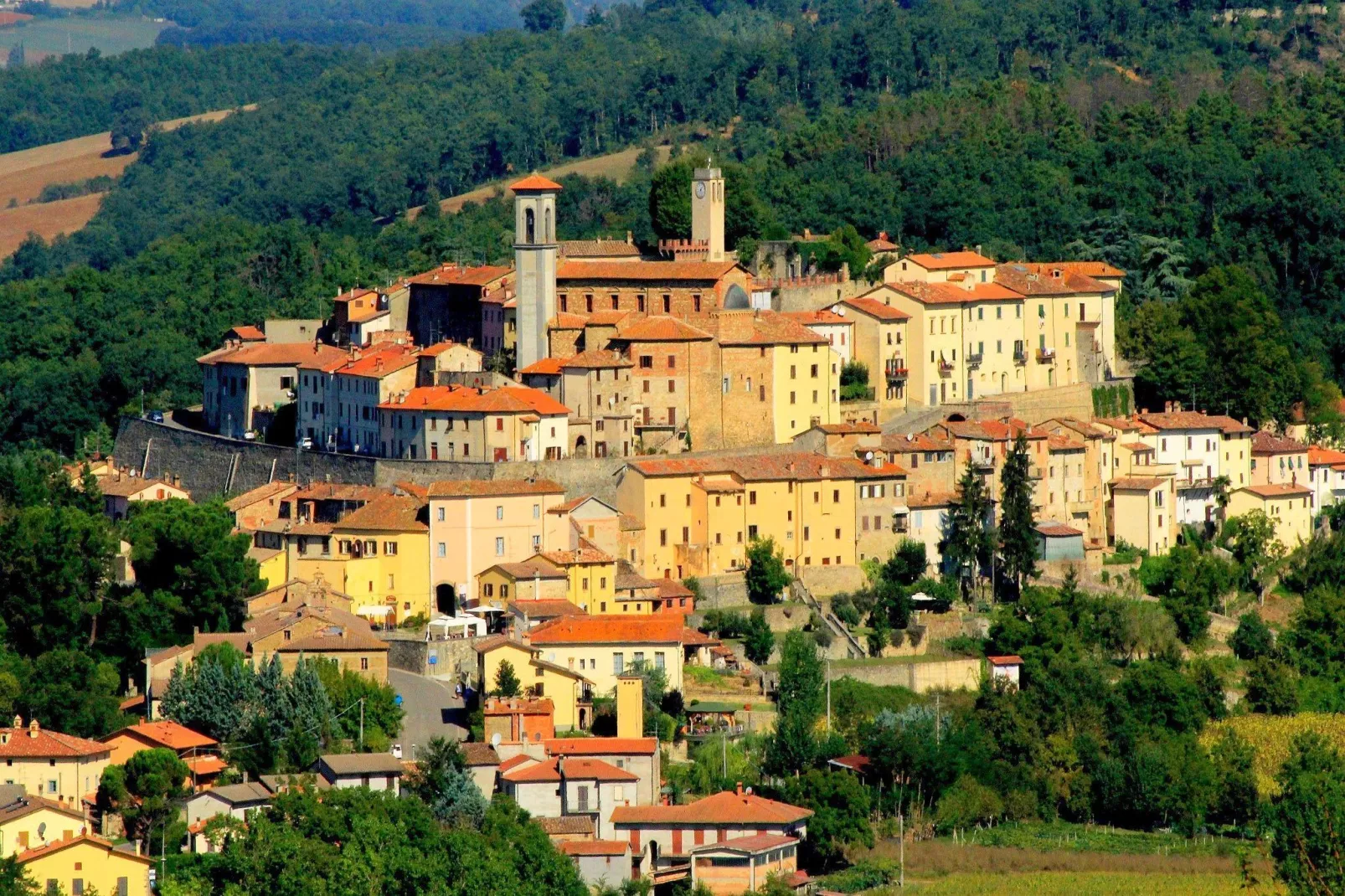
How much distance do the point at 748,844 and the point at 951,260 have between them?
81.9 ft

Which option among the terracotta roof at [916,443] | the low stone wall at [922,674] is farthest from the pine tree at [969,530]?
the low stone wall at [922,674]

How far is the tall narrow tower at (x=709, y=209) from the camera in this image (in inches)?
2616

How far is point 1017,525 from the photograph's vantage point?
6028 centimetres

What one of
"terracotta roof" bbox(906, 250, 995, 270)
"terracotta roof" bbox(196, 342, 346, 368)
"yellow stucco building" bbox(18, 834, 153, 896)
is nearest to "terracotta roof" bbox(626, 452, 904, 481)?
"terracotta roof" bbox(906, 250, 995, 270)

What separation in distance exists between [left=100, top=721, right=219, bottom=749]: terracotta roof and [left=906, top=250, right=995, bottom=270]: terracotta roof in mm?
25485

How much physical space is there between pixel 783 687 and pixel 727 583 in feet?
16.1

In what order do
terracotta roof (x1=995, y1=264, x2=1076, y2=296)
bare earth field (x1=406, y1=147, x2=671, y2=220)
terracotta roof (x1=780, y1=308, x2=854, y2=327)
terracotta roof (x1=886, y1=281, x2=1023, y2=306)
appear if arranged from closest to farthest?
terracotta roof (x1=780, y1=308, x2=854, y2=327) < terracotta roof (x1=886, y1=281, x2=1023, y2=306) < terracotta roof (x1=995, y1=264, x2=1076, y2=296) < bare earth field (x1=406, y1=147, x2=671, y2=220)

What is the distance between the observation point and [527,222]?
208 feet

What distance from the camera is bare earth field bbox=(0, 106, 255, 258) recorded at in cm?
14275

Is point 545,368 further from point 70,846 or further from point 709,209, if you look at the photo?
point 70,846

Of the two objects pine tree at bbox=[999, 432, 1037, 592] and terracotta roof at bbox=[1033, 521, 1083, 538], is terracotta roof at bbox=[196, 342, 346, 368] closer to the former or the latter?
pine tree at bbox=[999, 432, 1037, 592]

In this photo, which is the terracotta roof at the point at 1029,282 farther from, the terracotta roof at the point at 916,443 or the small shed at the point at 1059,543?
the small shed at the point at 1059,543

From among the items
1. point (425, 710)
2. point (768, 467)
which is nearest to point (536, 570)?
point (425, 710)

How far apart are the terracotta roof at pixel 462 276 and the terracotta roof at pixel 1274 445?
58.7 ft
